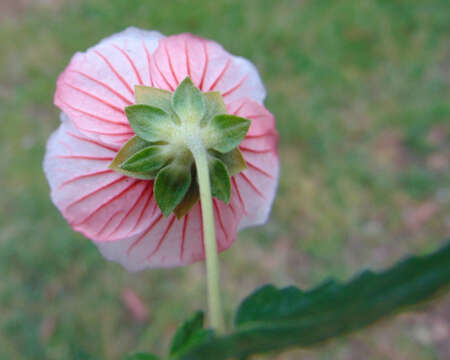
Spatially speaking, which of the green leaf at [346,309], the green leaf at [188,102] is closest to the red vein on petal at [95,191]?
the green leaf at [188,102]

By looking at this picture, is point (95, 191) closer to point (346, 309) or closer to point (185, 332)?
point (185, 332)

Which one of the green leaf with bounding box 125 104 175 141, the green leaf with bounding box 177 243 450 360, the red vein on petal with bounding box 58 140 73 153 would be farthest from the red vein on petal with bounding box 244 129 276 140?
the green leaf with bounding box 177 243 450 360

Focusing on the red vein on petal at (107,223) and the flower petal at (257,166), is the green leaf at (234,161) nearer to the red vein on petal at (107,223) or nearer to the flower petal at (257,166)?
the flower petal at (257,166)

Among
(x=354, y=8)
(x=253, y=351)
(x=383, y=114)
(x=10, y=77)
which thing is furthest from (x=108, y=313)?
(x=354, y=8)

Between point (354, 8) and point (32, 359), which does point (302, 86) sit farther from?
point (32, 359)

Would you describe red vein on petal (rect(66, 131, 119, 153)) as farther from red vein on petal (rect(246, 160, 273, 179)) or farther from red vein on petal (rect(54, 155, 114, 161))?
red vein on petal (rect(246, 160, 273, 179))

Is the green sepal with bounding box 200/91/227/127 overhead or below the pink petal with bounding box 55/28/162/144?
below

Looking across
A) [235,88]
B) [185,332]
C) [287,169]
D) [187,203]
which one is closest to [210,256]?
[185,332]
